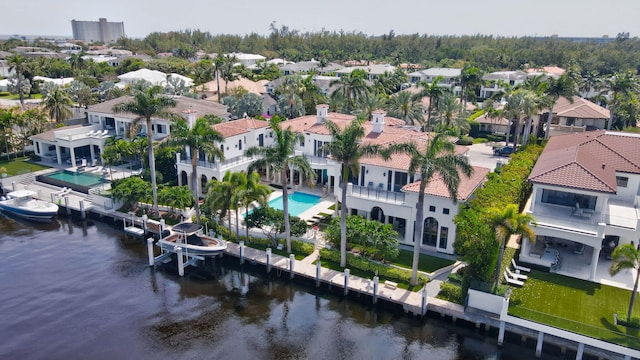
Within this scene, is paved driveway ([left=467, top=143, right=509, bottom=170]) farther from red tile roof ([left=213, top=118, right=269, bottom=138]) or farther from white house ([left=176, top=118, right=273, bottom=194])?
white house ([left=176, top=118, right=273, bottom=194])

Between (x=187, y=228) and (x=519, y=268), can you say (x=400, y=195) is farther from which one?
(x=187, y=228)

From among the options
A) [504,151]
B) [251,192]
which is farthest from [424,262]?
[504,151]

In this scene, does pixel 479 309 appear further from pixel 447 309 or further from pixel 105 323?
pixel 105 323

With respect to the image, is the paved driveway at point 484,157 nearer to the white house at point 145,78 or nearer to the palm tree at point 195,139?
the palm tree at point 195,139

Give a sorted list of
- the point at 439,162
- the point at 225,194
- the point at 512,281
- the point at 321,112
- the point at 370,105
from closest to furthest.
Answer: the point at 439,162 → the point at 512,281 → the point at 225,194 → the point at 321,112 → the point at 370,105

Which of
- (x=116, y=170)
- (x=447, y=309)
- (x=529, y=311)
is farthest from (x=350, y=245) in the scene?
(x=116, y=170)

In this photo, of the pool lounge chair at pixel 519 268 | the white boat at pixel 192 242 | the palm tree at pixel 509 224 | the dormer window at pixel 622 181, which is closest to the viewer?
the palm tree at pixel 509 224


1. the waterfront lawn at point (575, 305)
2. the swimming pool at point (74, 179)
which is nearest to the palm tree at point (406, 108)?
the waterfront lawn at point (575, 305)
